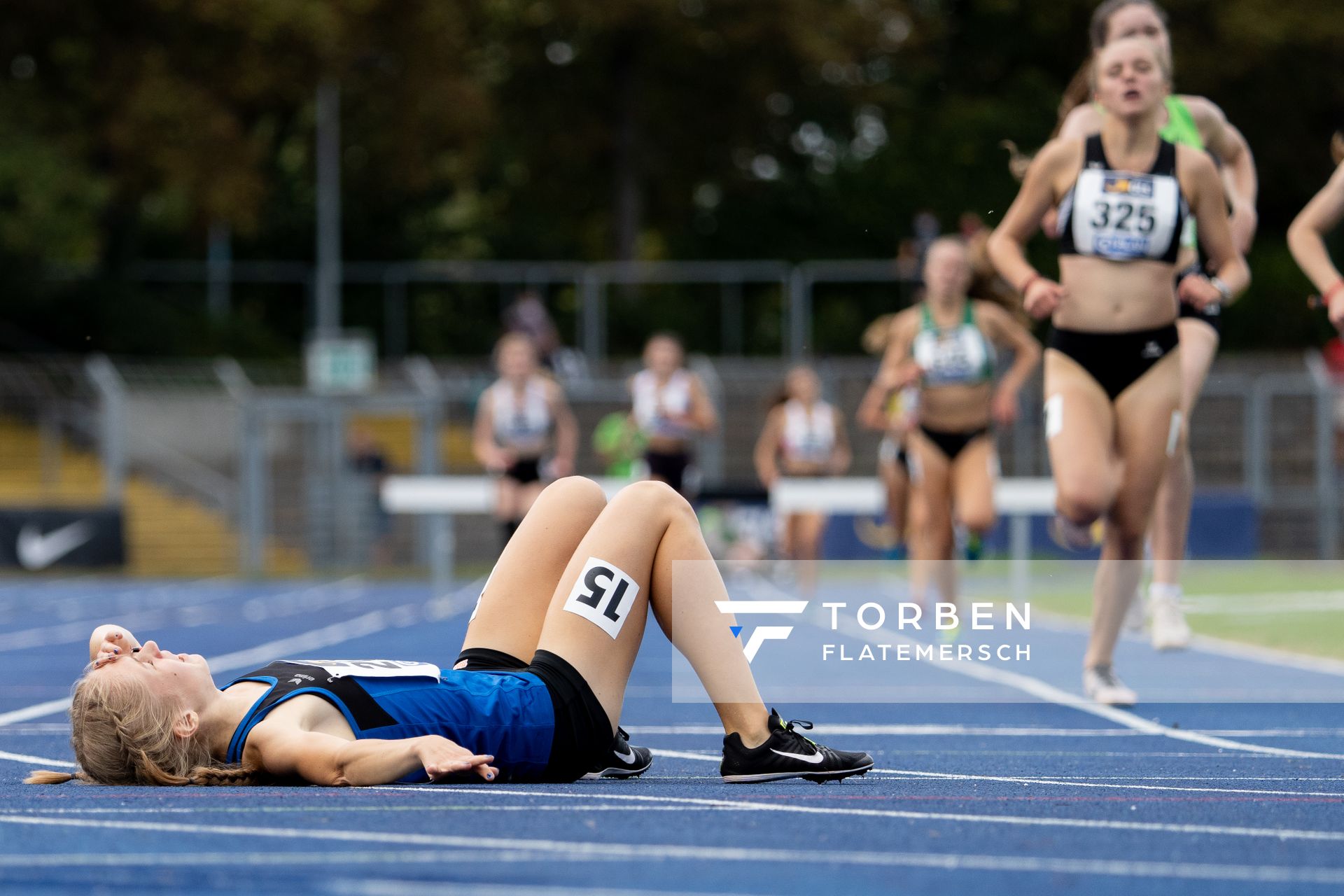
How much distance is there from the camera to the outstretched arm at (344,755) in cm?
418

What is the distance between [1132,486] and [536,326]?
20.1 m

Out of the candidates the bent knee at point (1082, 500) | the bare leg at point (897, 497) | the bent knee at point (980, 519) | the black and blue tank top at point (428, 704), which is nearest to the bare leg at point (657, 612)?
the black and blue tank top at point (428, 704)

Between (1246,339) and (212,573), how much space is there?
1643 cm

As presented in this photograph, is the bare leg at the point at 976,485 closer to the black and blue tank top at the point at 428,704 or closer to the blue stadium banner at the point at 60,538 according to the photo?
the black and blue tank top at the point at 428,704

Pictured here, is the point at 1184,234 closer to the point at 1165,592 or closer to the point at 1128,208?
the point at 1128,208

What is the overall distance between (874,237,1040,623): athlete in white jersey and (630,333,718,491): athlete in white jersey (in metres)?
4.56

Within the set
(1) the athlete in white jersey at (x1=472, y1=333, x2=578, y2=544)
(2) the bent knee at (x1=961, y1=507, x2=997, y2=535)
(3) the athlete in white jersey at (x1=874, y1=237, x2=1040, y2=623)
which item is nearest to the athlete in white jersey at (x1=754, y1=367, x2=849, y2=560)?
(1) the athlete in white jersey at (x1=472, y1=333, x2=578, y2=544)

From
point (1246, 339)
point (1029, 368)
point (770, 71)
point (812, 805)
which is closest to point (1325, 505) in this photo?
point (1246, 339)

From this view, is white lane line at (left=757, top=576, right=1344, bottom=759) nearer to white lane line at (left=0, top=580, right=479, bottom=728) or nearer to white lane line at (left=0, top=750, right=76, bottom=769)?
white lane line at (left=0, top=750, right=76, bottom=769)

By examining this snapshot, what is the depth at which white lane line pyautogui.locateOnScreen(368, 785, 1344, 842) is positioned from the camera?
12.4 feet

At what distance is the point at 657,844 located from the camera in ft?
11.7

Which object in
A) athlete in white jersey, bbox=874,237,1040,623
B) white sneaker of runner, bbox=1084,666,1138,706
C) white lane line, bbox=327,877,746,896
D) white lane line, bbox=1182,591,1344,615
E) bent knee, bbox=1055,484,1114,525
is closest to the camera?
white lane line, bbox=327,877,746,896

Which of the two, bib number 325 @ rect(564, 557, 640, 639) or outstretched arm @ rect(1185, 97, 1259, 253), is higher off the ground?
outstretched arm @ rect(1185, 97, 1259, 253)

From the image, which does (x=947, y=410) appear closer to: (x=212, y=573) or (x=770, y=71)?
(x=212, y=573)
